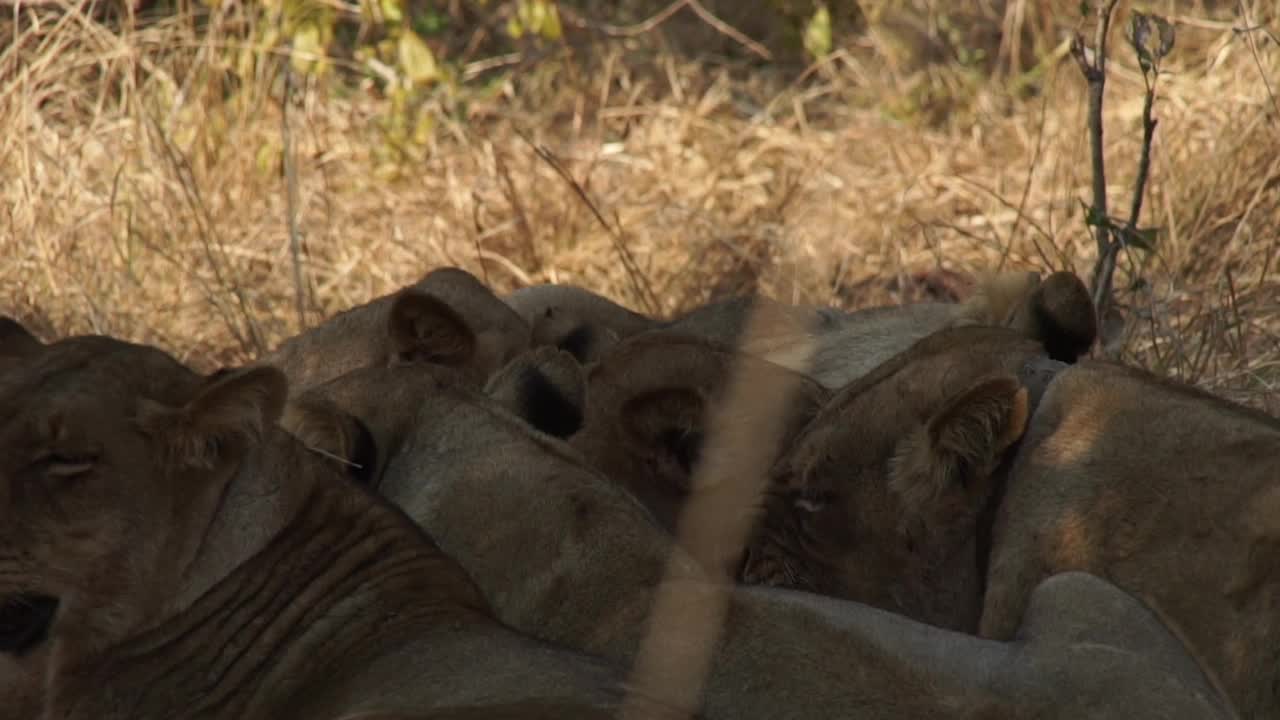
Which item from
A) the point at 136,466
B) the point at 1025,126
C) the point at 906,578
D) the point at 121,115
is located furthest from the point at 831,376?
the point at 1025,126

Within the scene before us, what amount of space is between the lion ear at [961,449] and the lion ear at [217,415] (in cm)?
129

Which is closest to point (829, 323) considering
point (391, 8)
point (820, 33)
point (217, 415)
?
point (391, 8)

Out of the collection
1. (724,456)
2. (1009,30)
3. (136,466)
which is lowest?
(1009,30)

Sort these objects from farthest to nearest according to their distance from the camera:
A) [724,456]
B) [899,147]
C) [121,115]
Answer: [899,147] < [121,115] < [724,456]

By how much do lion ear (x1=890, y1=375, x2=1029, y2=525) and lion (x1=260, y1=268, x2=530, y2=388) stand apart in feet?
4.01

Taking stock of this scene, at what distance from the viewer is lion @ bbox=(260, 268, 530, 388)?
5410 millimetres

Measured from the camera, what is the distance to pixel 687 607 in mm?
3820

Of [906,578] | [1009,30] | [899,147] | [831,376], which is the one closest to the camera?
[906,578]

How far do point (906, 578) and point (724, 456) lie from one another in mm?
613

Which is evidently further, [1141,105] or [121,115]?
[1141,105]

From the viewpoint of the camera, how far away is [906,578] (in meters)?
4.43

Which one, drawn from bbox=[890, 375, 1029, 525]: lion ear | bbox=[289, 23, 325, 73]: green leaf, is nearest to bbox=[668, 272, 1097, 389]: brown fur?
bbox=[890, 375, 1029, 525]: lion ear

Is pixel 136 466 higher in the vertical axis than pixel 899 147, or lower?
higher

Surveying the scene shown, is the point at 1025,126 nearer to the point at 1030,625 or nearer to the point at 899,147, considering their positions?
the point at 899,147
